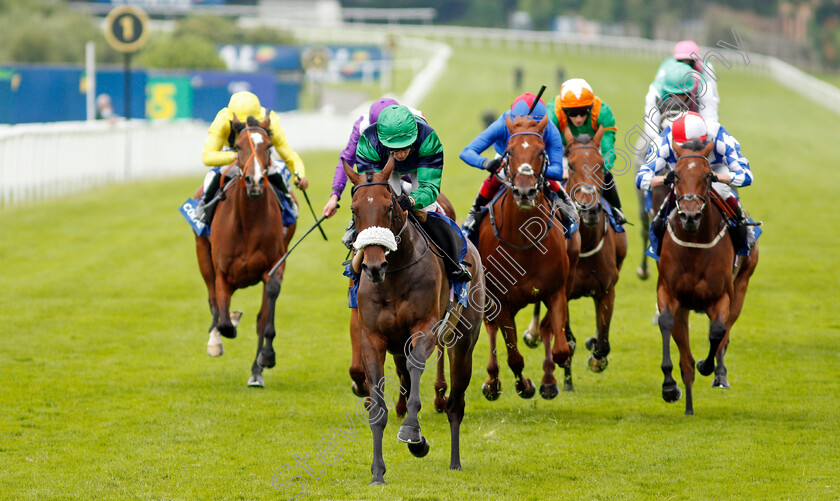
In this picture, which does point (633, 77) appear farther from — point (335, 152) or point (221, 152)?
point (221, 152)

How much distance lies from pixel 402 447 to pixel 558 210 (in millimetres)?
2219

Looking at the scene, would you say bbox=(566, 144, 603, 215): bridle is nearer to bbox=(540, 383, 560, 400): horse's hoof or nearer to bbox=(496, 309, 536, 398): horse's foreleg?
bbox=(496, 309, 536, 398): horse's foreleg

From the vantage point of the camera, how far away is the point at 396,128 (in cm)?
673

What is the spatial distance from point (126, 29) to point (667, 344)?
18601 millimetres

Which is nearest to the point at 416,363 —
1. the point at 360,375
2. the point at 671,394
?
the point at 360,375

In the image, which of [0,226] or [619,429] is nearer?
[619,429]

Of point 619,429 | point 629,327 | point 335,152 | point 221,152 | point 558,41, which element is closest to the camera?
point 619,429

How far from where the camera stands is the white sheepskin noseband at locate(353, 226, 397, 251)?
6.01m

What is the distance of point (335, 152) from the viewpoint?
3450 cm

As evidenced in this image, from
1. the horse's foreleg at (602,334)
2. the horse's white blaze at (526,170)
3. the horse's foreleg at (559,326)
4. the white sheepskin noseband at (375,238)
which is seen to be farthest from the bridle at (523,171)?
the horse's foreleg at (602,334)

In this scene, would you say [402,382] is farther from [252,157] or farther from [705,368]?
[705,368]

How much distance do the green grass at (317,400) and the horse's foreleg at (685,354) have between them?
0.18 metres

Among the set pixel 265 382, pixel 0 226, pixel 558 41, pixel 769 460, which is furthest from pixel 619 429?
pixel 558 41

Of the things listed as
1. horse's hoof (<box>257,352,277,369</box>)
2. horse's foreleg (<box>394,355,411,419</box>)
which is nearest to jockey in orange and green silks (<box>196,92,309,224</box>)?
horse's hoof (<box>257,352,277,369</box>)
